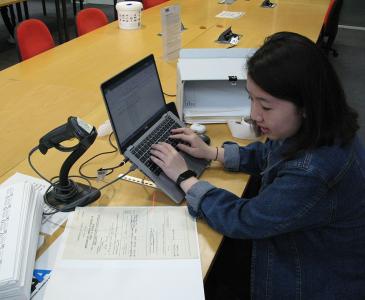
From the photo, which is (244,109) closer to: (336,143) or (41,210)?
(336,143)

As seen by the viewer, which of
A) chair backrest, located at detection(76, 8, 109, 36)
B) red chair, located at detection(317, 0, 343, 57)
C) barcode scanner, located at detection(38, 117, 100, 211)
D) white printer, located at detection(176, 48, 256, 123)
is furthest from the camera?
red chair, located at detection(317, 0, 343, 57)

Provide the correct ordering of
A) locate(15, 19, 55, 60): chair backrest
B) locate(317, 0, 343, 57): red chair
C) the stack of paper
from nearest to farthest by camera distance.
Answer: the stack of paper → locate(15, 19, 55, 60): chair backrest → locate(317, 0, 343, 57): red chair

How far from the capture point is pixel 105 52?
248 centimetres

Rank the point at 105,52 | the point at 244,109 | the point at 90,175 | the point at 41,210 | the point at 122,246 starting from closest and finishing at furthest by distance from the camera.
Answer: the point at 122,246
the point at 41,210
the point at 90,175
the point at 244,109
the point at 105,52

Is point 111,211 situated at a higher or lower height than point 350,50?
higher

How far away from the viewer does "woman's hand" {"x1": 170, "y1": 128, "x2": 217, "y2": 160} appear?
4.20 ft

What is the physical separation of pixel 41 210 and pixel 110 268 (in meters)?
0.30

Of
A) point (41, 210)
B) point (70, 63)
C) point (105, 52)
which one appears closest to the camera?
point (41, 210)

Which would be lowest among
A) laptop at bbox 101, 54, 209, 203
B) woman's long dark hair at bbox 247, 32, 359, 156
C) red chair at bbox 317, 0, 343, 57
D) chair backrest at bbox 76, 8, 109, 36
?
red chair at bbox 317, 0, 343, 57

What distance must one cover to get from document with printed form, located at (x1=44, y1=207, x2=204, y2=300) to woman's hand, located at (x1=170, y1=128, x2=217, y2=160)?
239 millimetres

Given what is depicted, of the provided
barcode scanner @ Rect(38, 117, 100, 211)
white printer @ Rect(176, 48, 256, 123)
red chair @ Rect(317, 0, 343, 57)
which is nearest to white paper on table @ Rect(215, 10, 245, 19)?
red chair @ Rect(317, 0, 343, 57)

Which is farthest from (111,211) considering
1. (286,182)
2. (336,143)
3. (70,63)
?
(70,63)

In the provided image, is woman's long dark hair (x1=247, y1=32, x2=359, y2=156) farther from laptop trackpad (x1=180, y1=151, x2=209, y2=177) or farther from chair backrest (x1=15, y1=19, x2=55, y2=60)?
chair backrest (x1=15, y1=19, x2=55, y2=60)

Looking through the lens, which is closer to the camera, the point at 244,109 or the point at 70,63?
the point at 244,109
